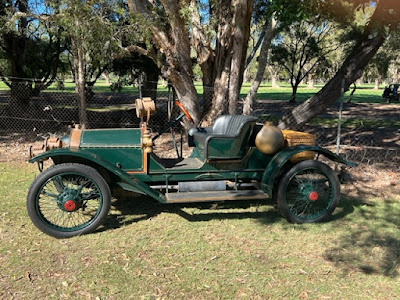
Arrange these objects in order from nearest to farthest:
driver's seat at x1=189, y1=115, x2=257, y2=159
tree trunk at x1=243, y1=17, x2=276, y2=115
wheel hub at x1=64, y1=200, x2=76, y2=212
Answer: wheel hub at x1=64, y1=200, x2=76, y2=212
driver's seat at x1=189, y1=115, x2=257, y2=159
tree trunk at x1=243, y1=17, x2=276, y2=115

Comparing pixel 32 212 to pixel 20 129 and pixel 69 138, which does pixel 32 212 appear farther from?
pixel 20 129

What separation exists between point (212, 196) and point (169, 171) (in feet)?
1.88

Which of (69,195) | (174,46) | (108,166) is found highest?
(174,46)

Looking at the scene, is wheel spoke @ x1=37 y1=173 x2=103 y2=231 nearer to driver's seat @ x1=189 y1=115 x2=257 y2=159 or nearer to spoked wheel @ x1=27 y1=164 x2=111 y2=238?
spoked wheel @ x1=27 y1=164 x2=111 y2=238

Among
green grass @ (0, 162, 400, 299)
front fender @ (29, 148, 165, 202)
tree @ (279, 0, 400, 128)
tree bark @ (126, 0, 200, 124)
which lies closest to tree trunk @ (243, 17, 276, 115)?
tree @ (279, 0, 400, 128)

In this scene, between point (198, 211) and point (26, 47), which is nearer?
point (198, 211)

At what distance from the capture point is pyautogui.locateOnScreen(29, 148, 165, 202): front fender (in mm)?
3914

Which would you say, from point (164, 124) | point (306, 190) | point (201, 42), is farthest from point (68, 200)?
point (164, 124)

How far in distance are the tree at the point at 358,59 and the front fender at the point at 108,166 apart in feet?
13.6

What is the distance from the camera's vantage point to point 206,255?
369 cm

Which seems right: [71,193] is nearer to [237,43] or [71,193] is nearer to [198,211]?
[198,211]

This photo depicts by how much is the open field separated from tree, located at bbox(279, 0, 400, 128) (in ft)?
8.44

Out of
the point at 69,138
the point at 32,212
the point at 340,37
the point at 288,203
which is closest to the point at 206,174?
the point at 288,203

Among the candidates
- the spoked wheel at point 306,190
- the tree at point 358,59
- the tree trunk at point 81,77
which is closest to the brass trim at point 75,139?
the spoked wheel at point 306,190
